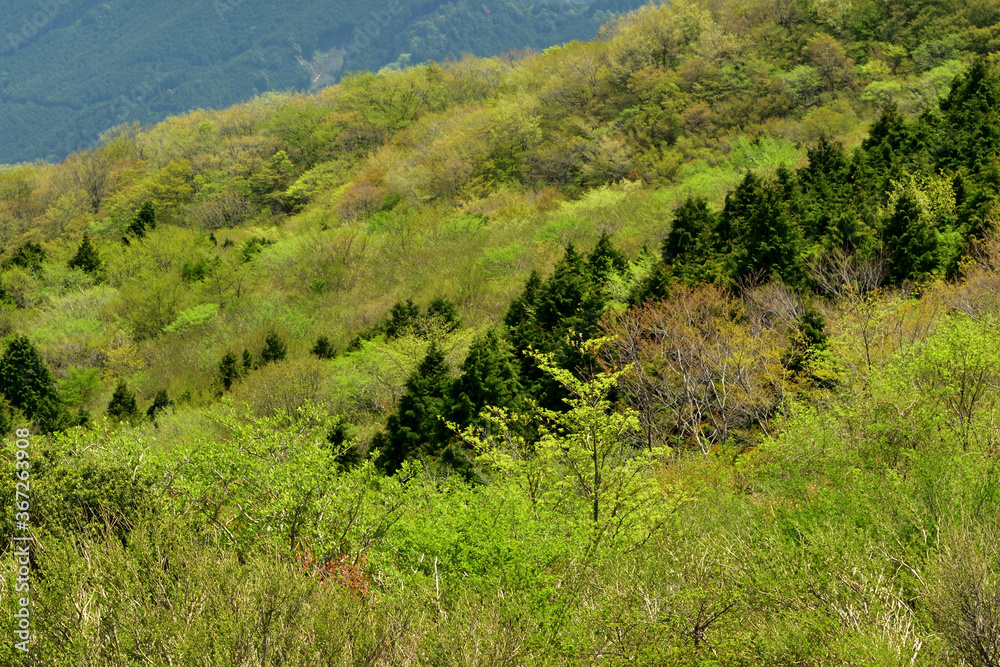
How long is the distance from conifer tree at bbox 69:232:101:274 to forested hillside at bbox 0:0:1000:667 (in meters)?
0.62

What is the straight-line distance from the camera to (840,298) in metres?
25.0

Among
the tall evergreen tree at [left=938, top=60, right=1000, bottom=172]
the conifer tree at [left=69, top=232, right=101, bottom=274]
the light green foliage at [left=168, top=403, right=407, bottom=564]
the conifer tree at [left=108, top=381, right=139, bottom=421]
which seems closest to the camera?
the light green foliage at [left=168, top=403, right=407, bottom=564]

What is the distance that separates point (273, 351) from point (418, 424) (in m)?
13.2

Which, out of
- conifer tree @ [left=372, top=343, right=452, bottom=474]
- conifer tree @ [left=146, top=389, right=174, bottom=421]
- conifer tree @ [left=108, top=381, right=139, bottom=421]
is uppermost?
conifer tree @ [left=108, top=381, right=139, bottom=421]

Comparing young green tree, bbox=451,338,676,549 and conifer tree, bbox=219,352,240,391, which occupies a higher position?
young green tree, bbox=451,338,676,549

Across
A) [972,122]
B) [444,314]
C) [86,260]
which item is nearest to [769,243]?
[972,122]

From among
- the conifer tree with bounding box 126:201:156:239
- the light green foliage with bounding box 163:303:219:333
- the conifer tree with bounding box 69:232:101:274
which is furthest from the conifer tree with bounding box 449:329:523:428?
the conifer tree with bounding box 126:201:156:239

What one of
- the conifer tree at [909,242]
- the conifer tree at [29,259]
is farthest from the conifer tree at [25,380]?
the conifer tree at [909,242]

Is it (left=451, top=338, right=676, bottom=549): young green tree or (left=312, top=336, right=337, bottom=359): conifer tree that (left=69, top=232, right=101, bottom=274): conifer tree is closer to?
(left=312, top=336, right=337, bottom=359): conifer tree

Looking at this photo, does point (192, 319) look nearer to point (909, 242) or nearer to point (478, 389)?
point (478, 389)

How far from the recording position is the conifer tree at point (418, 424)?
24922 mm

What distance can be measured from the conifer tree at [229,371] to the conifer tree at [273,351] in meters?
1.27

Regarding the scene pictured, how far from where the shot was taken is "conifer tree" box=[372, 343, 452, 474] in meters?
24.9

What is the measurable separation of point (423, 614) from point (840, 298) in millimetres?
20800
